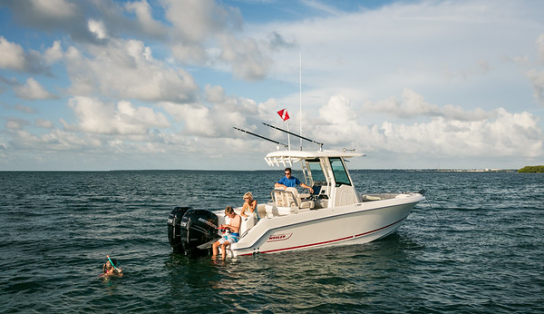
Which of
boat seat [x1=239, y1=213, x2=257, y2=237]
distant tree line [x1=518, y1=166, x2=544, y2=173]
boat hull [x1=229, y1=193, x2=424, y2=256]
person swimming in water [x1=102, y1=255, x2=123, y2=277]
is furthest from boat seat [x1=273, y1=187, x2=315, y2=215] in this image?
distant tree line [x1=518, y1=166, x2=544, y2=173]

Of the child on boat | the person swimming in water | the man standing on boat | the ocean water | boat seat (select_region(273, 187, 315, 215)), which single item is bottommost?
the ocean water

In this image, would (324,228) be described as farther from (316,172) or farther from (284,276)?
(284,276)

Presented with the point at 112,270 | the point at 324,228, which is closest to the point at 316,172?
the point at 324,228

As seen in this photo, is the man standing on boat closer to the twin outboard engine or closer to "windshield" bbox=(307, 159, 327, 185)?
"windshield" bbox=(307, 159, 327, 185)

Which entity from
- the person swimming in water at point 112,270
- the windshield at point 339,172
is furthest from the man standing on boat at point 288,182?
the person swimming in water at point 112,270

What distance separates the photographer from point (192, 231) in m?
9.62

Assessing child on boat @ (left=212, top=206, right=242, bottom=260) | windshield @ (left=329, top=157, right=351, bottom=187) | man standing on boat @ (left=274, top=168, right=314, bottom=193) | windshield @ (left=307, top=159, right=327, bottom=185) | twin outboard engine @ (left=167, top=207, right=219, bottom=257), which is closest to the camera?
twin outboard engine @ (left=167, top=207, right=219, bottom=257)

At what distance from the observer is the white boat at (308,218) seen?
9.81m

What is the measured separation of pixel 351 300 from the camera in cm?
757

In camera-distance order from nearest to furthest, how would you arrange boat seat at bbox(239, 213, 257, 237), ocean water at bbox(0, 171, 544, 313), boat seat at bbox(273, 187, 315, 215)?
ocean water at bbox(0, 171, 544, 313), boat seat at bbox(239, 213, 257, 237), boat seat at bbox(273, 187, 315, 215)

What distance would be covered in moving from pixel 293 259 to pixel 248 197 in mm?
2095

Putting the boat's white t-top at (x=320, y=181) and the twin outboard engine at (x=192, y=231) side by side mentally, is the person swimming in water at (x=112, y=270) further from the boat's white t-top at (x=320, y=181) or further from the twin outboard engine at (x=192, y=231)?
the boat's white t-top at (x=320, y=181)

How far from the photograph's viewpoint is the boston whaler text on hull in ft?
32.2

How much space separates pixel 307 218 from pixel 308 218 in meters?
0.03
